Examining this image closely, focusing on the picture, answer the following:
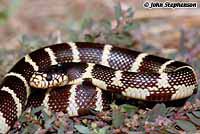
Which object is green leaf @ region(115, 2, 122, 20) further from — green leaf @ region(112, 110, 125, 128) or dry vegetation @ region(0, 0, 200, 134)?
green leaf @ region(112, 110, 125, 128)

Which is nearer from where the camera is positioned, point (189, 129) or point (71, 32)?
point (189, 129)

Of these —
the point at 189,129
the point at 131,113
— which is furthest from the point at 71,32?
the point at 189,129

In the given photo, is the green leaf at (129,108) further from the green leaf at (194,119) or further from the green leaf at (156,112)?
the green leaf at (194,119)

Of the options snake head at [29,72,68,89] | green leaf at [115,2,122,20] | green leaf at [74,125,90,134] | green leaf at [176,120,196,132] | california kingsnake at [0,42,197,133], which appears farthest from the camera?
green leaf at [115,2,122,20]

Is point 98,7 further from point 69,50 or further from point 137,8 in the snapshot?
point 69,50

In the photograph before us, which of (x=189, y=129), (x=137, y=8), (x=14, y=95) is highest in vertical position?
(x=137, y=8)

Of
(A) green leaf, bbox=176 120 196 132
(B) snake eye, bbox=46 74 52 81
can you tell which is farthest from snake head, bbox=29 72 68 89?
(A) green leaf, bbox=176 120 196 132
